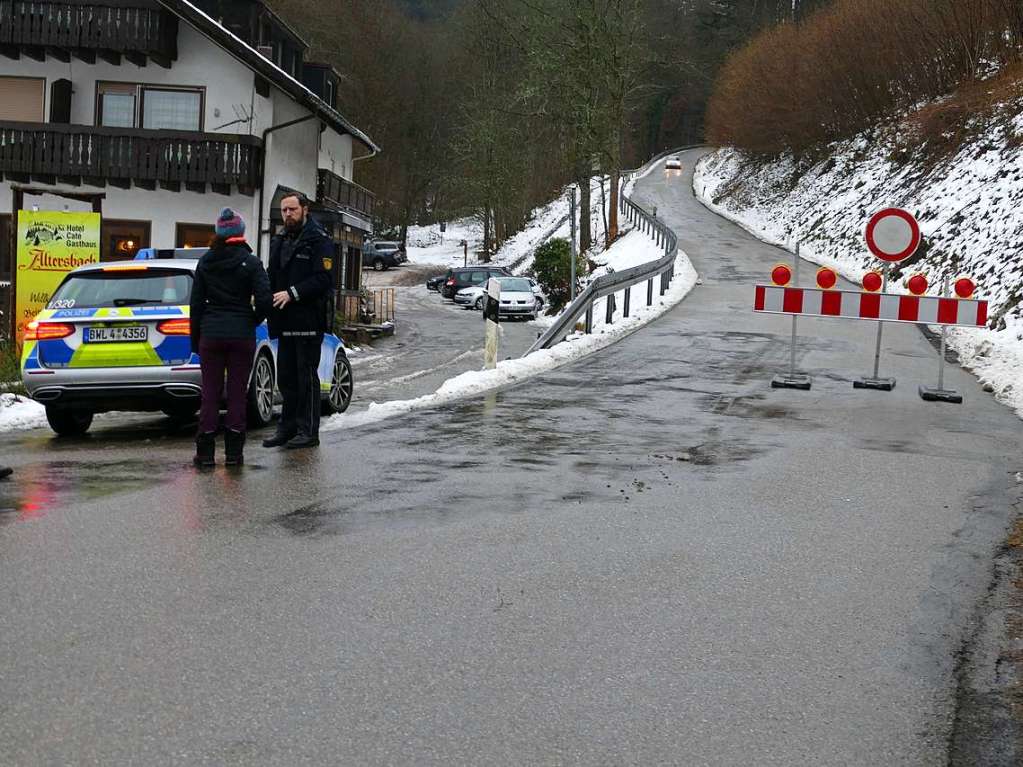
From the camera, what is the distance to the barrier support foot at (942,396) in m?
13.8

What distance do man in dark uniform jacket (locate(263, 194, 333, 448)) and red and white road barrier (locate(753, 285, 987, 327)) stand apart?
633 cm

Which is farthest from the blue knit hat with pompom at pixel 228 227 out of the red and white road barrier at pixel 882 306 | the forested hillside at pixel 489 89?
the forested hillside at pixel 489 89

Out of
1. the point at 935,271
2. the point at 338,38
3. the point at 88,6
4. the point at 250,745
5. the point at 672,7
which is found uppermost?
the point at 672,7

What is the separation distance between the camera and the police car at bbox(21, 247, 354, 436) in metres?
11.0

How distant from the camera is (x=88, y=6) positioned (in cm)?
3189

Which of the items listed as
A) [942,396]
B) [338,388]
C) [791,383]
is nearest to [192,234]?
[338,388]

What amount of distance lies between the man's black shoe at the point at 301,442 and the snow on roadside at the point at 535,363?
1142mm

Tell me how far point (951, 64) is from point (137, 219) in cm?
2564

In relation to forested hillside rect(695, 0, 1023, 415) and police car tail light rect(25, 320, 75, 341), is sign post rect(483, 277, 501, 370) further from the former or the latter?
forested hillside rect(695, 0, 1023, 415)

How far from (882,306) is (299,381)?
294 inches

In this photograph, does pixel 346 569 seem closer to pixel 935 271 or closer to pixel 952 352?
pixel 952 352

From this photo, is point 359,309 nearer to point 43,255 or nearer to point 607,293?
point 607,293

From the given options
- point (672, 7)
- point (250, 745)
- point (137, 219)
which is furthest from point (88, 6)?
point (672, 7)

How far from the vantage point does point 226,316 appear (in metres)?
9.17
